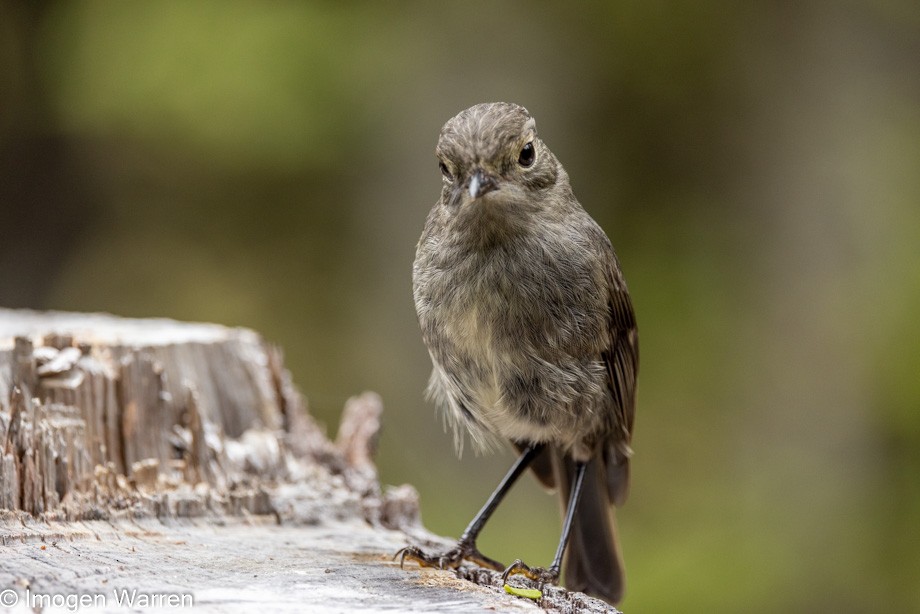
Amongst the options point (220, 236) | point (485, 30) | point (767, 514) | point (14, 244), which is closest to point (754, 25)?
point (485, 30)

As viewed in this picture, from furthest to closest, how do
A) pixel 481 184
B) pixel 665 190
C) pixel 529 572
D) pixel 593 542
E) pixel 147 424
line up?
pixel 665 190, pixel 593 542, pixel 147 424, pixel 529 572, pixel 481 184

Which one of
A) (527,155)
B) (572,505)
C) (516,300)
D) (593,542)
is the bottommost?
(593,542)

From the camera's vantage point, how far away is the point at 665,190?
23.6ft

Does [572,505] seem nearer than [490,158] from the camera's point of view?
No

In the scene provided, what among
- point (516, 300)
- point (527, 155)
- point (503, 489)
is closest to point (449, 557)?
point (503, 489)

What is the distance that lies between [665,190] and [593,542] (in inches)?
152

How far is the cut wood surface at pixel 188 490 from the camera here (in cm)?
226

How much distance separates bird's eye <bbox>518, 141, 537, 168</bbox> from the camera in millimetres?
3014

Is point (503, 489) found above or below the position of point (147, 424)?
below

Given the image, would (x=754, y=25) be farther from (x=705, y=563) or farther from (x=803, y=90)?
(x=705, y=563)

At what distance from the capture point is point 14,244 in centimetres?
798

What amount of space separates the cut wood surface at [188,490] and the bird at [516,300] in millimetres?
403

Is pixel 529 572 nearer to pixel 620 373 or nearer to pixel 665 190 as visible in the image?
pixel 620 373

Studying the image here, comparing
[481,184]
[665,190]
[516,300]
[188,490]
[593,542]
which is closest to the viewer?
[481,184]
